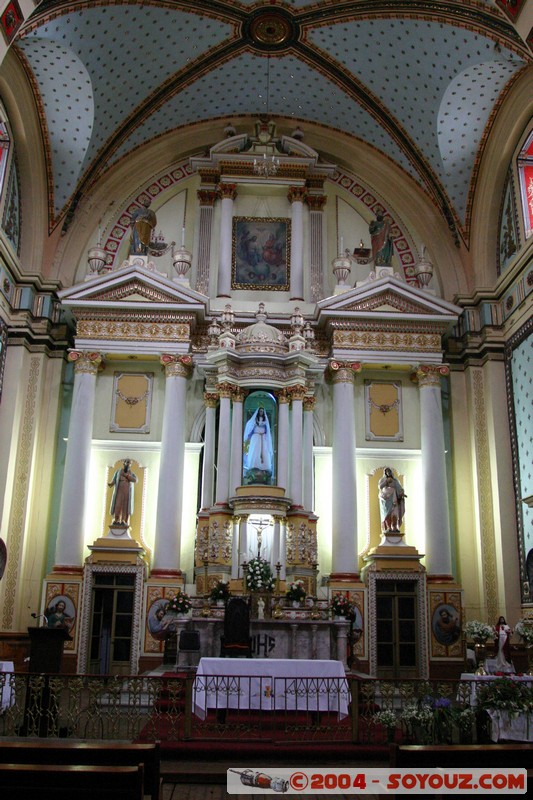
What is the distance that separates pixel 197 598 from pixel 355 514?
3865 mm

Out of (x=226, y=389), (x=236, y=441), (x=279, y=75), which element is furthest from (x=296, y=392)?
(x=279, y=75)

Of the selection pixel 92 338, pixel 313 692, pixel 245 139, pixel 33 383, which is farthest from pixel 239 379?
pixel 313 692

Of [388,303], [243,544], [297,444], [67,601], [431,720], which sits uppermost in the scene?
[388,303]

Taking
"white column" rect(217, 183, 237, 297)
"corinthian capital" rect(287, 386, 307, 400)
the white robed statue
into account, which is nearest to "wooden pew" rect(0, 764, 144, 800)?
the white robed statue

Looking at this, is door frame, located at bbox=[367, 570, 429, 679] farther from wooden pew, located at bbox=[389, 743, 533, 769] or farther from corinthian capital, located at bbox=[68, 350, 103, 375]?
wooden pew, located at bbox=[389, 743, 533, 769]

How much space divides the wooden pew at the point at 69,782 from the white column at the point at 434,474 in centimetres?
1276

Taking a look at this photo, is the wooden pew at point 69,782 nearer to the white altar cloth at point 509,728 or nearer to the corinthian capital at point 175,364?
the white altar cloth at point 509,728

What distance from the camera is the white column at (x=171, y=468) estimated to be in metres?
16.1

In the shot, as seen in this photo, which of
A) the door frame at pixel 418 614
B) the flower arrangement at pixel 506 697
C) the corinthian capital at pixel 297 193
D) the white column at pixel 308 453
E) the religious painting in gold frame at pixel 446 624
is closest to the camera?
the flower arrangement at pixel 506 697

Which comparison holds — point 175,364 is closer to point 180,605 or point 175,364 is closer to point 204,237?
point 204,237

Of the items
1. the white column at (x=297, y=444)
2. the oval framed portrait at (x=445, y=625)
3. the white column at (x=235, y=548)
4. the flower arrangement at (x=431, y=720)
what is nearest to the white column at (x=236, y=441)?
the white column at (x=235, y=548)

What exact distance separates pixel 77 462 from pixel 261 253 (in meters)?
6.92

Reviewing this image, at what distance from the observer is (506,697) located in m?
8.80

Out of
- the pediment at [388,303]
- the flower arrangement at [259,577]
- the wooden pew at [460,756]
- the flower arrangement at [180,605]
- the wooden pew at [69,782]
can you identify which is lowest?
the wooden pew at [69,782]
